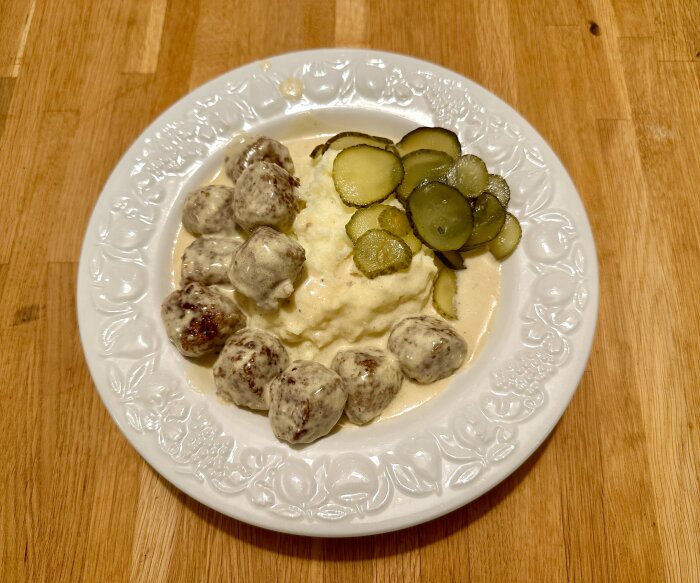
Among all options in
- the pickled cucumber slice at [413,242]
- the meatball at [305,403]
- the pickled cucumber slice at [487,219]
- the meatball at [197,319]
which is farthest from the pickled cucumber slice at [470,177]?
the meatball at [197,319]

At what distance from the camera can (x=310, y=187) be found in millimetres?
3287

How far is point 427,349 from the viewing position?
2775mm

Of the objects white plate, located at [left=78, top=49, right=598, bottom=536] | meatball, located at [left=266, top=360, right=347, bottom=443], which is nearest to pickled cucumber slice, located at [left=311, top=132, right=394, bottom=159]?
white plate, located at [left=78, top=49, right=598, bottom=536]

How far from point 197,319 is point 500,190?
5.95 ft

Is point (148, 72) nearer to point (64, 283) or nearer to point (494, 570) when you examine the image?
point (64, 283)

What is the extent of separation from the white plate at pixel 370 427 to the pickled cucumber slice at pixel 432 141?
17 centimetres

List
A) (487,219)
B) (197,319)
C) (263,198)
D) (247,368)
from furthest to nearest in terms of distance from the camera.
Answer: (487,219), (263,198), (197,319), (247,368)

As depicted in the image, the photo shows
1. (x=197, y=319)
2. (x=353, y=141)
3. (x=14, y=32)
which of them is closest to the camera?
(x=197, y=319)

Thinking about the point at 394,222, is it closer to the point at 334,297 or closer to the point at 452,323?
the point at 334,297

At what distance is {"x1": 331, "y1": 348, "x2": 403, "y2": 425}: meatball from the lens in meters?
2.70

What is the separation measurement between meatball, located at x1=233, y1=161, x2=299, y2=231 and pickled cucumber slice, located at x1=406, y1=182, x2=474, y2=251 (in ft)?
2.33

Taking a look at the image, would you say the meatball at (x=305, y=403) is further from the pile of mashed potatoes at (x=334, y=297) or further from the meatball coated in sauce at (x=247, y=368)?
the pile of mashed potatoes at (x=334, y=297)

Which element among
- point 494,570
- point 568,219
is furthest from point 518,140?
point 494,570

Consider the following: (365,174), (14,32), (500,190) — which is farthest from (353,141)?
(14,32)
